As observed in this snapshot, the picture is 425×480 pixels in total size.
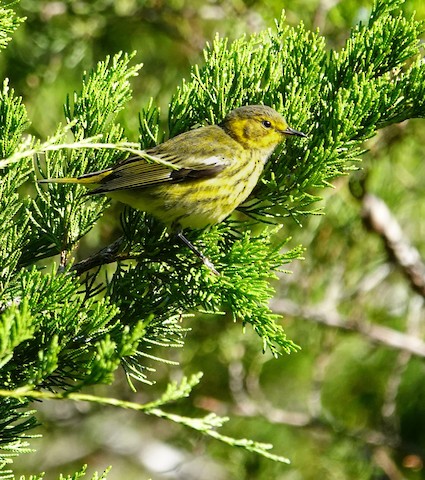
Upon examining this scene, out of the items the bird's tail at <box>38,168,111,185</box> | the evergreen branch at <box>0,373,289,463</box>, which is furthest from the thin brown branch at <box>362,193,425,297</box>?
the evergreen branch at <box>0,373,289,463</box>

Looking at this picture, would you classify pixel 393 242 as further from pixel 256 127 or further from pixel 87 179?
pixel 87 179

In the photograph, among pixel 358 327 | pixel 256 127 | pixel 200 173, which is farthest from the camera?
pixel 358 327

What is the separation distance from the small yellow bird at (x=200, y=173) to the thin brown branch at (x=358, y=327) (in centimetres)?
132

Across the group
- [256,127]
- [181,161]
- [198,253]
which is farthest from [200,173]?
[198,253]

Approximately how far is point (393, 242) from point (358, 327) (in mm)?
449

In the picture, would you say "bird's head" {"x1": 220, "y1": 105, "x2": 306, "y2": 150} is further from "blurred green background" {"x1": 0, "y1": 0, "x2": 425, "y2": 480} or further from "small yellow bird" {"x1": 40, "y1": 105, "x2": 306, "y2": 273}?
"blurred green background" {"x1": 0, "y1": 0, "x2": 425, "y2": 480}

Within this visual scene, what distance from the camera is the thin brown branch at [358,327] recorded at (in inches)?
145

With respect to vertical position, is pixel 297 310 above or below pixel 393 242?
below

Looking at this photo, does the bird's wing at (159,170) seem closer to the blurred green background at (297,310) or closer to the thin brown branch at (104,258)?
the thin brown branch at (104,258)

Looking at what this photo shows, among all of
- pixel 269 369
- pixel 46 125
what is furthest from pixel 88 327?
pixel 269 369

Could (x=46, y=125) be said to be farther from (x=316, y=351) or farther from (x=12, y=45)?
(x=316, y=351)

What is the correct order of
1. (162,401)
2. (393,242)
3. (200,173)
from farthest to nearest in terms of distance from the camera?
(393,242) < (200,173) < (162,401)

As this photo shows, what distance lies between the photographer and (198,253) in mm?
1885

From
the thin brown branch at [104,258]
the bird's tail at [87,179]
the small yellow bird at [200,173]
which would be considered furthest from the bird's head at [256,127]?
the thin brown branch at [104,258]
